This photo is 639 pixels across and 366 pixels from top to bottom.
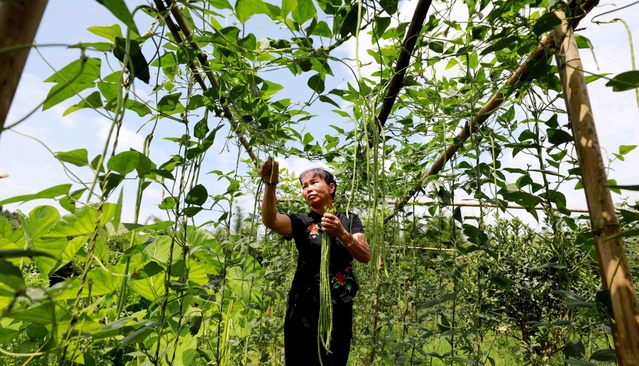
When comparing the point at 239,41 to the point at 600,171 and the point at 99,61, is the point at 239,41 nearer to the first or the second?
the point at 99,61

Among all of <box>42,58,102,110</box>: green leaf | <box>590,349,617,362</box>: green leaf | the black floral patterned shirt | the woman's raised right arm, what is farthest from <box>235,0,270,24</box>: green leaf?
<box>590,349,617,362</box>: green leaf

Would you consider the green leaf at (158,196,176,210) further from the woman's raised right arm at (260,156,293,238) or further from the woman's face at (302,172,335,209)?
the woman's face at (302,172,335,209)

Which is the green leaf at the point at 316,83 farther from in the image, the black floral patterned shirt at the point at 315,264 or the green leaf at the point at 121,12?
the green leaf at the point at 121,12

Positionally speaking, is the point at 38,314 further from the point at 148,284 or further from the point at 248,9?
the point at 248,9

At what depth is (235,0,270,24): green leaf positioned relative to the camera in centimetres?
87

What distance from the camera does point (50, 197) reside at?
2.04ft

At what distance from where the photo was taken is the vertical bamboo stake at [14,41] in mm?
252

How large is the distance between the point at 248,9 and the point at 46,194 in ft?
1.88

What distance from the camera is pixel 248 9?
0.89 meters

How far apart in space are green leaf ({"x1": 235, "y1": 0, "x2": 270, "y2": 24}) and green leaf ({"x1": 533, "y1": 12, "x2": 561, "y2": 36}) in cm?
57

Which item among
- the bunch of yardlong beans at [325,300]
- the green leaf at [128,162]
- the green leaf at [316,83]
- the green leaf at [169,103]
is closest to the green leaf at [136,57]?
the green leaf at [128,162]

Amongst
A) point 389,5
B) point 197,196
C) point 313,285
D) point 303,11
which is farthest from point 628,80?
point 313,285

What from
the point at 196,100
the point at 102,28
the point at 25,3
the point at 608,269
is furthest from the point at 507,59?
the point at 25,3

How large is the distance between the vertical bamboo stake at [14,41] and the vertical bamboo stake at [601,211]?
2.52 ft
